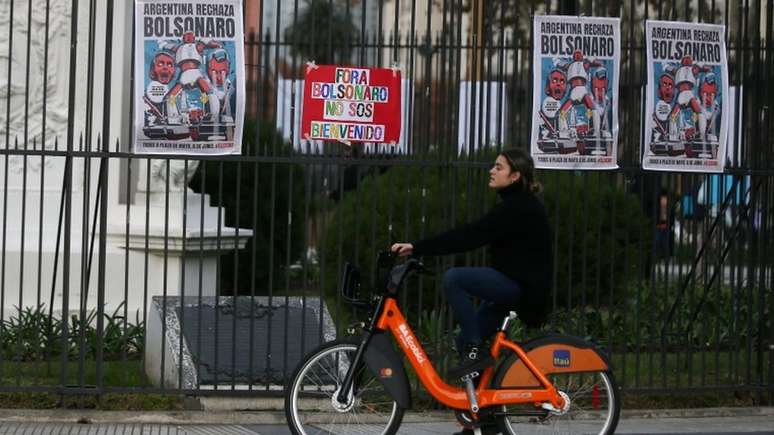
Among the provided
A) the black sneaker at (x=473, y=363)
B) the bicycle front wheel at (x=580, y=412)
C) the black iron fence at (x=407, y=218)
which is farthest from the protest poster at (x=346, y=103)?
the bicycle front wheel at (x=580, y=412)

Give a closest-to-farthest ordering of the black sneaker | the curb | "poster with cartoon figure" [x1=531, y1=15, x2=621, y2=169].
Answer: the black sneaker, the curb, "poster with cartoon figure" [x1=531, y1=15, x2=621, y2=169]

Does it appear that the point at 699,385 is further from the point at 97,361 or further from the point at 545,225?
the point at 97,361

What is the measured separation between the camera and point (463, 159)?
30.7 feet

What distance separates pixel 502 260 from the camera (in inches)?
301

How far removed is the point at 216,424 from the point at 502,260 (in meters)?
2.37

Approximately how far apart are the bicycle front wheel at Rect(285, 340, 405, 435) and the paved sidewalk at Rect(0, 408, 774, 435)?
3.50 feet

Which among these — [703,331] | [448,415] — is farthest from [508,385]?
[703,331]

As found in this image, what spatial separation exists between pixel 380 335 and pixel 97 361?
7.79 feet

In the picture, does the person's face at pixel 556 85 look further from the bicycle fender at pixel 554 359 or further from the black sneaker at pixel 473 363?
the black sneaker at pixel 473 363

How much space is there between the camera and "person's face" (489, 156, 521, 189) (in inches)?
300

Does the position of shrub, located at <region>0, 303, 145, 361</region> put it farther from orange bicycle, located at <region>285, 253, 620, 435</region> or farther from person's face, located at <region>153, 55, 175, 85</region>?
orange bicycle, located at <region>285, 253, 620, 435</region>

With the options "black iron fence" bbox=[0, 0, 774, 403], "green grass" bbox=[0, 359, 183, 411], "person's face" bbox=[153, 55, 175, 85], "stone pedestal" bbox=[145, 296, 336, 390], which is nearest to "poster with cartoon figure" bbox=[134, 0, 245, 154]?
"person's face" bbox=[153, 55, 175, 85]

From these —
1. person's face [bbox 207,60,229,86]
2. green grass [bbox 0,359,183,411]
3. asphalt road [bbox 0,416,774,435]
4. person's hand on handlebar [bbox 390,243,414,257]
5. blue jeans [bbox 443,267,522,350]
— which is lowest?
asphalt road [bbox 0,416,774,435]

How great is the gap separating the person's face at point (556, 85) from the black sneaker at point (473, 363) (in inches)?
92.8
